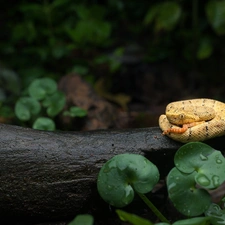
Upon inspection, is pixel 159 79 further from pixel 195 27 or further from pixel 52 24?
pixel 52 24

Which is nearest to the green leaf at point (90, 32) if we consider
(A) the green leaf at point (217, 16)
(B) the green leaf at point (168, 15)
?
(B) the green leaf at point (168, 15)

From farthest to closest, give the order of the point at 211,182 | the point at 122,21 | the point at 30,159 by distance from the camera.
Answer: the point at 122,21 < the point at 30,159 < the point at 211,182

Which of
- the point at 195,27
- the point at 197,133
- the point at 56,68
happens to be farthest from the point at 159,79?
the point at 197,133

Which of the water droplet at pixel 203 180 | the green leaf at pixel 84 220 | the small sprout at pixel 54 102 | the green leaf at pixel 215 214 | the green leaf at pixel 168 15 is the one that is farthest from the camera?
the green leaf at pixel 168 15

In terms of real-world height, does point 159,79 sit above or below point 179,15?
below

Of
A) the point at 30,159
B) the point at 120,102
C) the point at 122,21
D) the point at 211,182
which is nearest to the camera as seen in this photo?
the point at 211,182

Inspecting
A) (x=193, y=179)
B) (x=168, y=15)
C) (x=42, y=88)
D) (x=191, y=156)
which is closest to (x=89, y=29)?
(x=168, y=15)

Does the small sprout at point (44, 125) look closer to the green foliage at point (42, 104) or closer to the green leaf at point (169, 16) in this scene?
the green foliage at point (42, 104)

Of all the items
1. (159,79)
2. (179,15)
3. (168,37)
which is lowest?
(159,79)
